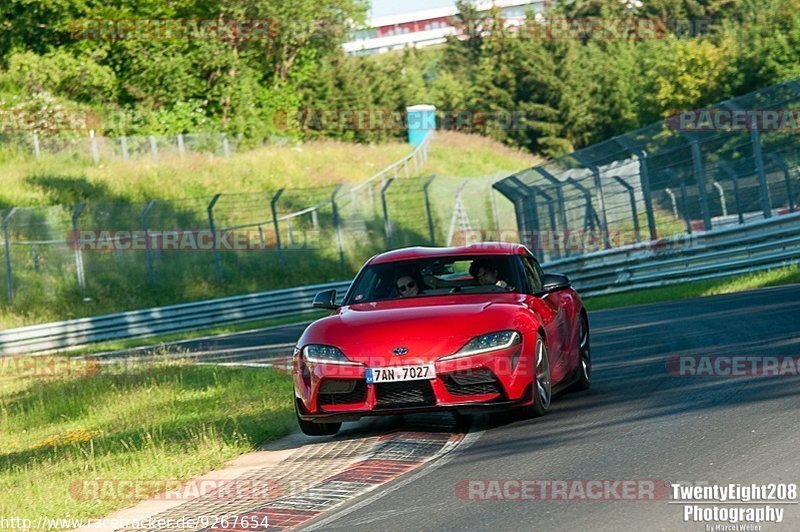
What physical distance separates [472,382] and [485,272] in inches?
70.1

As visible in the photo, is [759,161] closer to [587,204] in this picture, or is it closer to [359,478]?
[587,204]

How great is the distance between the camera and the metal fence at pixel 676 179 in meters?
22.2

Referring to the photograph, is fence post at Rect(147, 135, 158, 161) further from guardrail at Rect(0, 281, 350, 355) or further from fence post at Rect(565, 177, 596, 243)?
fence post at Rect(565, 177, 596, 243)

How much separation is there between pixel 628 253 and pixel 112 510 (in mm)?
18794

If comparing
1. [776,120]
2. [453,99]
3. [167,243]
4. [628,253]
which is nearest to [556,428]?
[776,120]

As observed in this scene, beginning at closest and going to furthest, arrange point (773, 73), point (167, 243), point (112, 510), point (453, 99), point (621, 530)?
point (621, 530), point (112, 510), point (167, 243), point (773, 73), point (453, 99)

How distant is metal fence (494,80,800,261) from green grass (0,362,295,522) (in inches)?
395

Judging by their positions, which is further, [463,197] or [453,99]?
[453,99]

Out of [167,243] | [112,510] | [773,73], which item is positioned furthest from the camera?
[773,73]

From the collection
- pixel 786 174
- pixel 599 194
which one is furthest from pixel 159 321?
pixel 786 174

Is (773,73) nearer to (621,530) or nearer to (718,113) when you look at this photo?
(718,113)

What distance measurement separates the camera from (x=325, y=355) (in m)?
9.91

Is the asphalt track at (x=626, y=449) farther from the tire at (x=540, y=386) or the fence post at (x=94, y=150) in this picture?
the fence post at (x=94, y=150)

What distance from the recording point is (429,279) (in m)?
11.4
